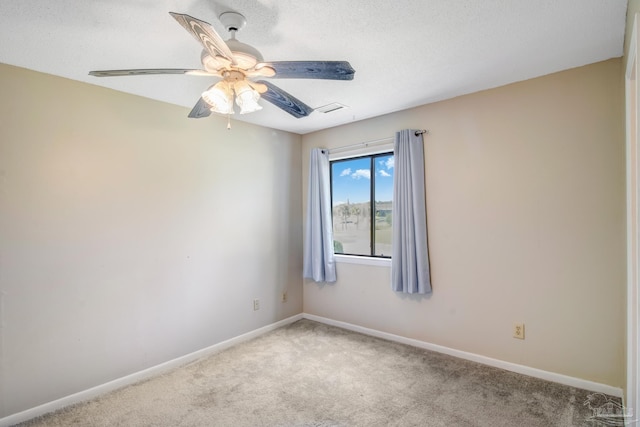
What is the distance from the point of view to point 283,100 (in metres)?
2.01

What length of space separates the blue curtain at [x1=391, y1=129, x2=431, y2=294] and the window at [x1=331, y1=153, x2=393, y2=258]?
37 centimetres

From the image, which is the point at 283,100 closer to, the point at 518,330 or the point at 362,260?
the point at 362,260

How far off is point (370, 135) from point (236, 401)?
8.97 feet

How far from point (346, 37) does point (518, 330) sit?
2525mm

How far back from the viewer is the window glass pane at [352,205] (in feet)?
12.7

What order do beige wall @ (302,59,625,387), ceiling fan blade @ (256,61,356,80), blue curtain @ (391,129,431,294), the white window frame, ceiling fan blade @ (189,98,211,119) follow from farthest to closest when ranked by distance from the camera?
the white window frame < blue curtain @ (391,129,431,294) < beige wall @ (302,59,625,387) < ceiling fan blade @ (189,98,211,119) < ceiling fan blade @ (256,61,356,80)

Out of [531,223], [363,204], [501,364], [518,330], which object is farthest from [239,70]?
[501,364]

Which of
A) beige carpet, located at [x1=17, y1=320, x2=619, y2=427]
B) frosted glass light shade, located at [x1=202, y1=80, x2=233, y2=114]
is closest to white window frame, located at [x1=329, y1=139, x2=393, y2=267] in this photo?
beige carpet, located at [x1=17, y1=320, x2=619, y2=427]

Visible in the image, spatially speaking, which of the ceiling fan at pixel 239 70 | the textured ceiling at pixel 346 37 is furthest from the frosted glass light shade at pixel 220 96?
the textured ceiling at pixel 346 37

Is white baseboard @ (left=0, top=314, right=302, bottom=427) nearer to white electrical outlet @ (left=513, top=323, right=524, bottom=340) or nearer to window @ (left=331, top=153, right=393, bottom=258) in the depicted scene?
window @ (left=331, top=153, right=393, bottom=258)

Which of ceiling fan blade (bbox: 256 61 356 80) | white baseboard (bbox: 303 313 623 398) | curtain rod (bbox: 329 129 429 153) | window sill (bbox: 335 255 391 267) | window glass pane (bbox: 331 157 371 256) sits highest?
curtain rod (bbox: 329 129 429 153)

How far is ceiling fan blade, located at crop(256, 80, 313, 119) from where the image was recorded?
187 cm

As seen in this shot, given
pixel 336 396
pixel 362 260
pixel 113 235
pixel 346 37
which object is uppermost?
pixel 346 37

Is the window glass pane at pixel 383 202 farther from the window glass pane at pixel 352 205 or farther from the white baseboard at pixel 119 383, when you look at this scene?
the white baseboard at pixel 119 383
